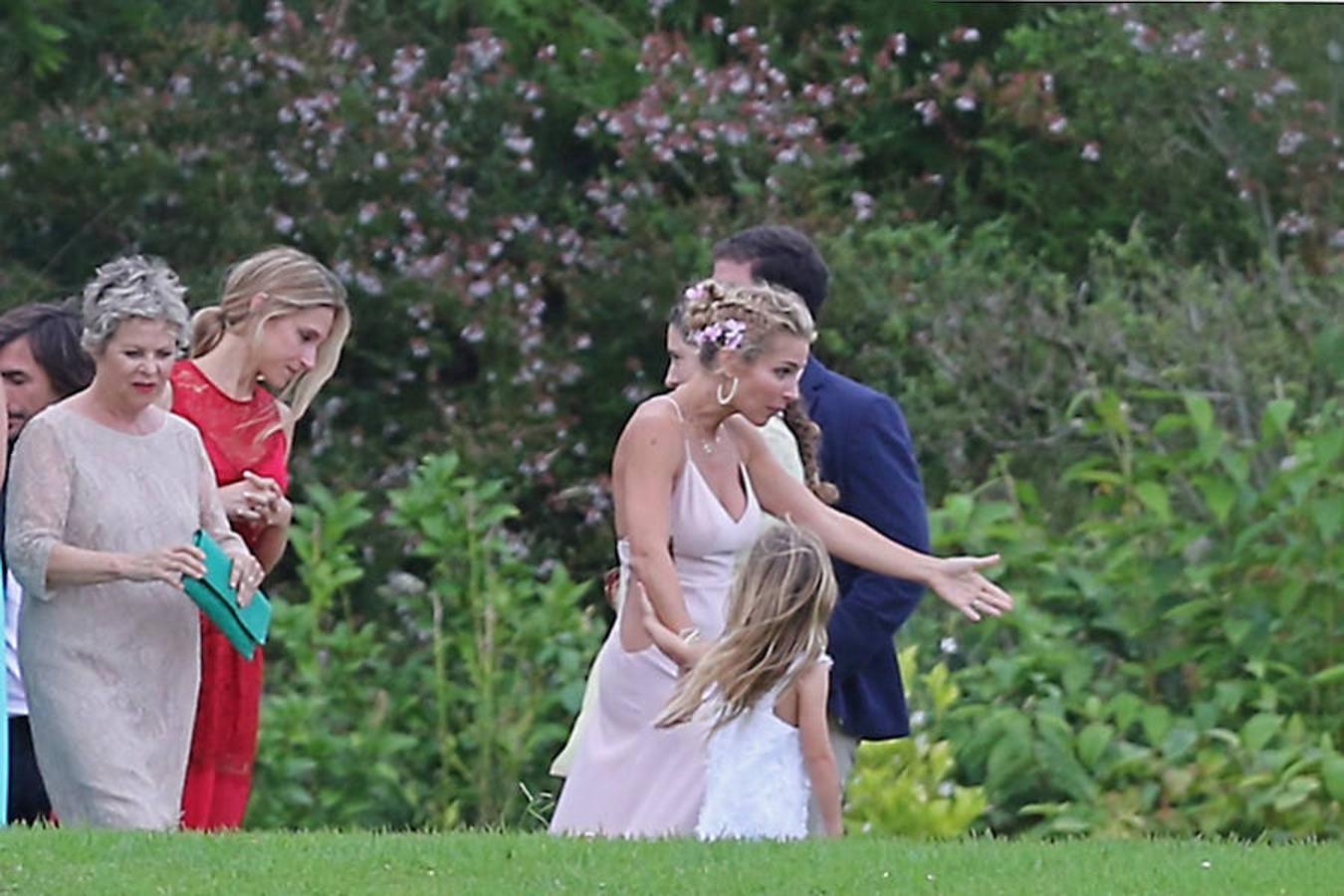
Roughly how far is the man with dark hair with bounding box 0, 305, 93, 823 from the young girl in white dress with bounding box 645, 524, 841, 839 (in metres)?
1.75

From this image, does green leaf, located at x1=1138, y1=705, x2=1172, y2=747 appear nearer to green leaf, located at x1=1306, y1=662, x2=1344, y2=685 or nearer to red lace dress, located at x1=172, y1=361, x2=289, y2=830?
green leaf, located at x1=1306, y1=662, x2=1344, y2=685

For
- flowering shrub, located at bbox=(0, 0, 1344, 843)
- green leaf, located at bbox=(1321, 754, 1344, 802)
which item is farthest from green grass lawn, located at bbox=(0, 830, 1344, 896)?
flowering shrub, located at bbox=(0, 0, 1344, 843)

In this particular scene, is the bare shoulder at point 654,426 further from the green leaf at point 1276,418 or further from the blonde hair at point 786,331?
the green leaf at point 1276,418

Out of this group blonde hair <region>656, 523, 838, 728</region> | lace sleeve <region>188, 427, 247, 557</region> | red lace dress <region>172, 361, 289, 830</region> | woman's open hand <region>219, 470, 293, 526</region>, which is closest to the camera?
blonde hair <region>656, 523, 838, 728</region>

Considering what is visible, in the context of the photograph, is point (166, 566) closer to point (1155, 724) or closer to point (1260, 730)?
point (1155, 724)

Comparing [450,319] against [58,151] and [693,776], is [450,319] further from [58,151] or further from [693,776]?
[693,776]

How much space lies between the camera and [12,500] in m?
6.53

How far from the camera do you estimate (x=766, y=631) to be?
20.3 ft

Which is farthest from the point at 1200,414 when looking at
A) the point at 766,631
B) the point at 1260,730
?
the point at 766,631

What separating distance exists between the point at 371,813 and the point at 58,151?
185 inches

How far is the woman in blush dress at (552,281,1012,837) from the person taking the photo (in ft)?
20.6

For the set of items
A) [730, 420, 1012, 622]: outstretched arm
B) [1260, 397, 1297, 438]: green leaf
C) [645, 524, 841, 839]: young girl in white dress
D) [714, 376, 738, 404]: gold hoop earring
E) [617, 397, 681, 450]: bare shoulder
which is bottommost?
[645, 524, 841, 839]: young girl in white dress

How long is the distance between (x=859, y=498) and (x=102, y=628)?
1836 mm

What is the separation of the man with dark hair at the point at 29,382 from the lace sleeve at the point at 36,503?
0.52 meters
